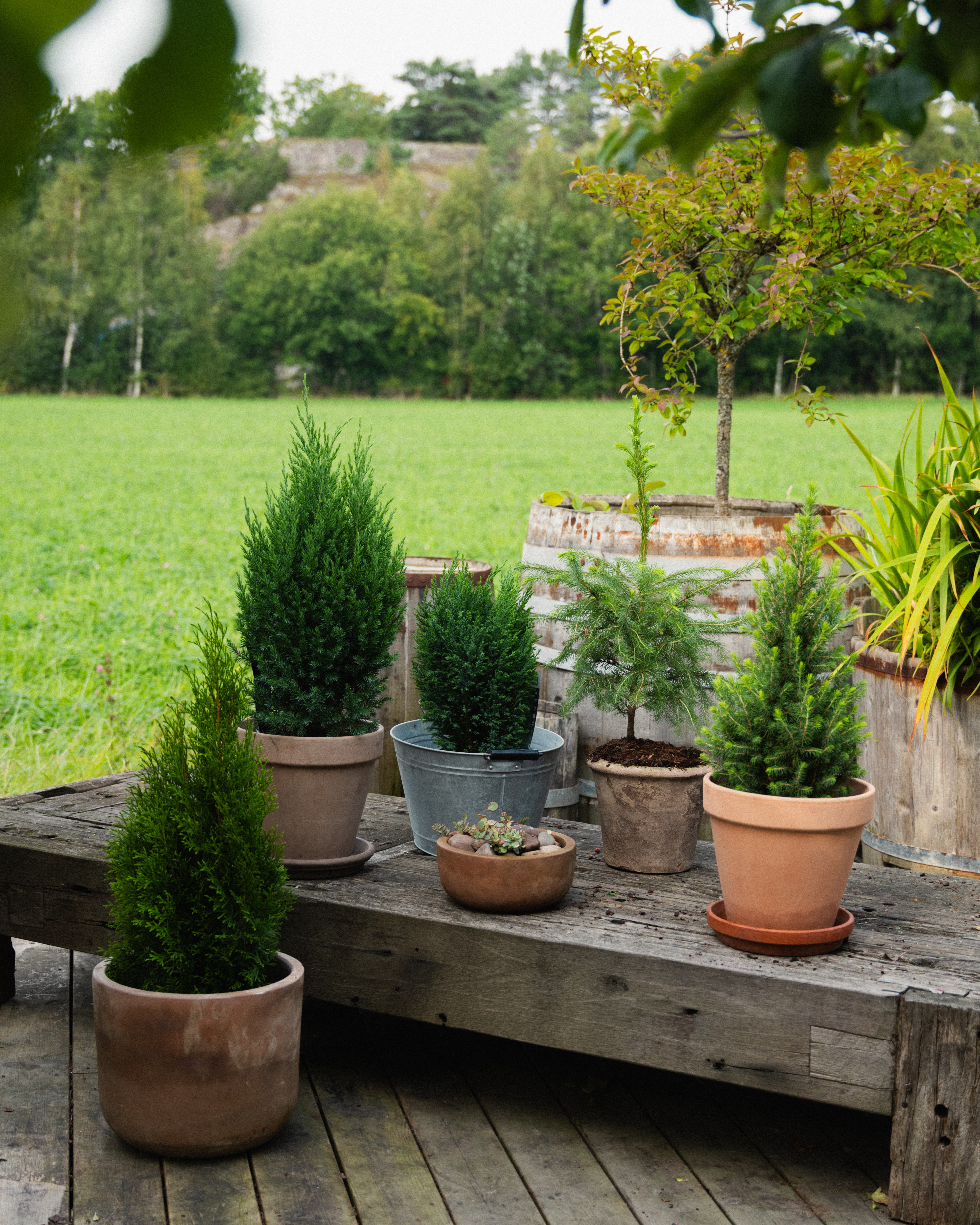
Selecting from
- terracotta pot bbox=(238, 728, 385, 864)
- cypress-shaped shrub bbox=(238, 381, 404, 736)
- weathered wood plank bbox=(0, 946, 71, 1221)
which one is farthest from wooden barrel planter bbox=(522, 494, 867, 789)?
weathered wood plank bbox=(0, 946, 71, 1221)

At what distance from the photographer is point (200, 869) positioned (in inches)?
82.0

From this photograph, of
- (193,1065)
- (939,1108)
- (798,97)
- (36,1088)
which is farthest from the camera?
(36,1088)

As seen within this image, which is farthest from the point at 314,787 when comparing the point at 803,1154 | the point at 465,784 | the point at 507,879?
the point at 803,1154

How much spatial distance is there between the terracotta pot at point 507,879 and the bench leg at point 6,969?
1.18 meters

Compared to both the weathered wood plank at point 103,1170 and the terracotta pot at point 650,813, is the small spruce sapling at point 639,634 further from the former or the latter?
the weathered wood plank at point 103,1170

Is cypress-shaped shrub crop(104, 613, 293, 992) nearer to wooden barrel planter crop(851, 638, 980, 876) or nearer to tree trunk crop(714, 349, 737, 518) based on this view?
wooden barrel planter crop(851, 638, 980, 876)

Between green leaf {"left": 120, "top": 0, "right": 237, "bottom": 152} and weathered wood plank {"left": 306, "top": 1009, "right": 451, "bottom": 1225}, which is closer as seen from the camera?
green leaf {"left": 120, "top": 0, "right": 237, "bottom": 152}

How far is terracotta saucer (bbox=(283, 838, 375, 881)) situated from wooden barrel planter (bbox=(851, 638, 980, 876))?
4.18 feet

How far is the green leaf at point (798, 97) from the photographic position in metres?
0.52

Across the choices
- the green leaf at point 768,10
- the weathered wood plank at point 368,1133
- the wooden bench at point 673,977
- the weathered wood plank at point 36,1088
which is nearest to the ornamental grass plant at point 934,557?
the wooden bench at point 673,977

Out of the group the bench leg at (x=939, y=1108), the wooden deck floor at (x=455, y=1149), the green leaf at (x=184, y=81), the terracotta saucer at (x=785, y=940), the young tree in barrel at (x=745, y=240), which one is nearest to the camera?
the green leaf at (x=184, y=81)

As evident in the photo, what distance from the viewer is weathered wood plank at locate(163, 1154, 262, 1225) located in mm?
1941

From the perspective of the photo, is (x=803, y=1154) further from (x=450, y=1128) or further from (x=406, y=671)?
(x=406, y=671)

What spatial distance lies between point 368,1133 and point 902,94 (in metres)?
2.12
